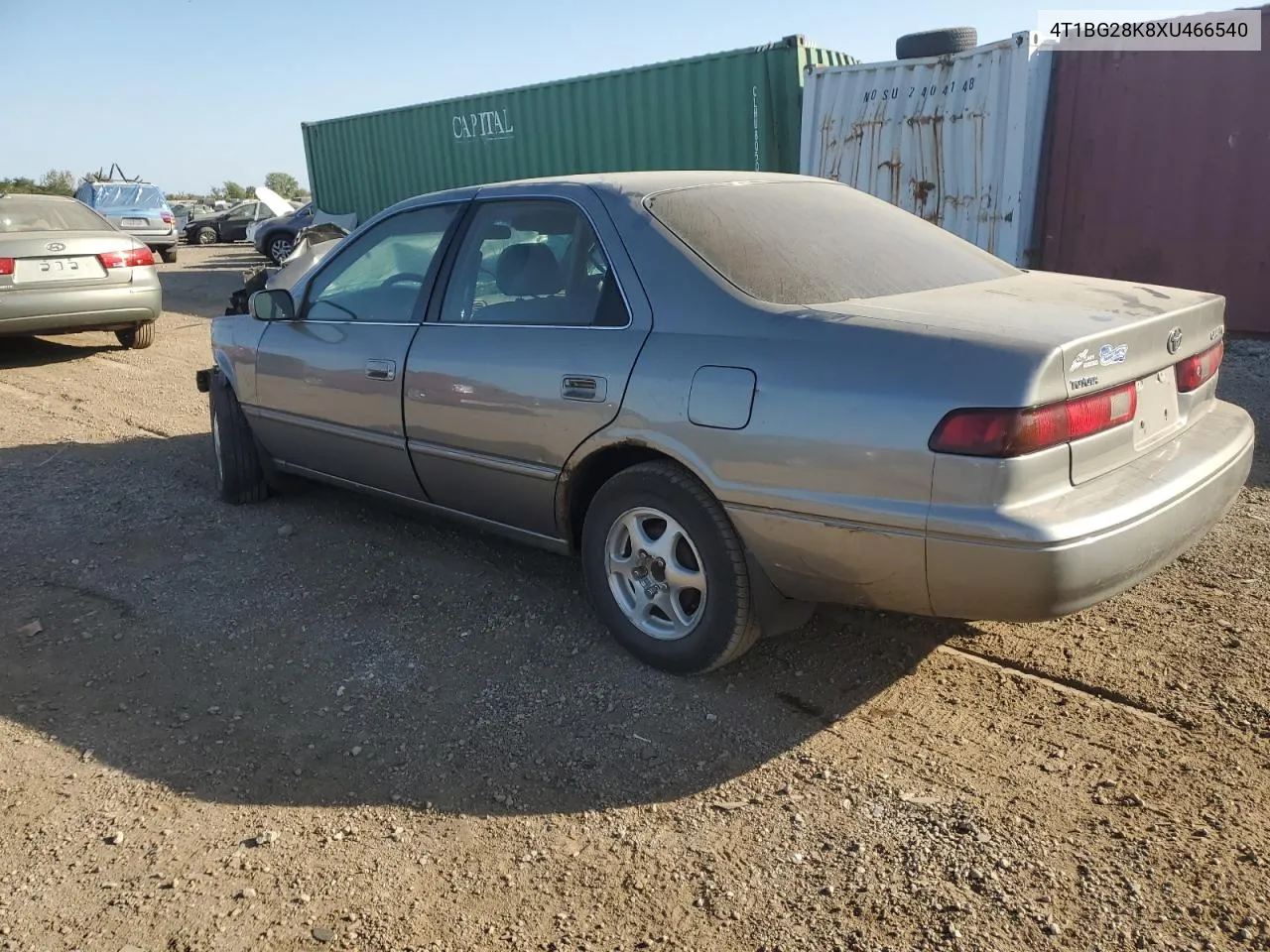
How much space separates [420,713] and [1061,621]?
2203mm

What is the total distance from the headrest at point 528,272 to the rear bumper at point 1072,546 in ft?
5.57

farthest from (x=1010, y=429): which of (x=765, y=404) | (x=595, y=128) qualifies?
(x=595, y=128)

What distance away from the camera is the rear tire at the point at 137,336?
990 cm

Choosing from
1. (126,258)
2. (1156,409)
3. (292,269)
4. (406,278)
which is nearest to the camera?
(1156,409)

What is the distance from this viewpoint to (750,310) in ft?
9.57

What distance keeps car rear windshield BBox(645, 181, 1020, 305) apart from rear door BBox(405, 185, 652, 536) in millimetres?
297

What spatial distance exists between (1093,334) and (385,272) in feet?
9.29

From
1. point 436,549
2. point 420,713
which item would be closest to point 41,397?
point 436,549

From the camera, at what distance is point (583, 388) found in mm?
3268

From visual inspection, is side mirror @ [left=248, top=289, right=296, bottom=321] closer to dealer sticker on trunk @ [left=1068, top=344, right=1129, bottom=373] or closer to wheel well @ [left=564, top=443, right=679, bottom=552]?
wheel well @ [left=564, top=443, right=679, bottom=552]

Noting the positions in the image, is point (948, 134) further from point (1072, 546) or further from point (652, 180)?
point (1072, 546)

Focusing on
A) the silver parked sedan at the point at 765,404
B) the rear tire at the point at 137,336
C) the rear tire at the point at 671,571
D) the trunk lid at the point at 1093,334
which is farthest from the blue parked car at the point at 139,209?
the trunk lid at the point at 1093,334

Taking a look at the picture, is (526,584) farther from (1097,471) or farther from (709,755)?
(1097,471)

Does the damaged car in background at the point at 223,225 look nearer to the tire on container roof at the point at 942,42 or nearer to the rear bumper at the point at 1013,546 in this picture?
the tire on container roof at the point at 942,42
